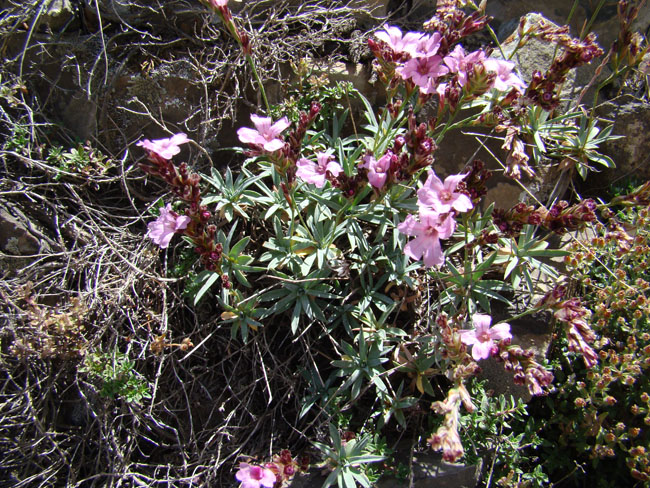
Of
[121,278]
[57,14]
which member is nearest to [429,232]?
[121,278]

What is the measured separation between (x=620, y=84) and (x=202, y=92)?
317 cm

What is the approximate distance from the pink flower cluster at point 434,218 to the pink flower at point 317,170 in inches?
23.2

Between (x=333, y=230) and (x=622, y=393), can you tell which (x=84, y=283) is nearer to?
(x=333, y=230)

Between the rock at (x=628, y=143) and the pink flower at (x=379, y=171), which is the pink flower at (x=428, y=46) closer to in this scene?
the pink flower at (x=379, y=171)

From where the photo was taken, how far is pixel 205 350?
9.59ft

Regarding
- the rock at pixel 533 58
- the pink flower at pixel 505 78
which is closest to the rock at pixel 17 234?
the pink flower at pixel 505 78

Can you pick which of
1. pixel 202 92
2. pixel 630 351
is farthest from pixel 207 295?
pixel 630 351

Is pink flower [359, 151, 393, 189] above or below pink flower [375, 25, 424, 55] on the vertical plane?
below

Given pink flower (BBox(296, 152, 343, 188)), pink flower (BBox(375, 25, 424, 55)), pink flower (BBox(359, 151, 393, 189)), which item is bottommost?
pink flower (BBox(296, 152, 343, 188))

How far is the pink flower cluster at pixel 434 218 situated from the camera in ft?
6.64

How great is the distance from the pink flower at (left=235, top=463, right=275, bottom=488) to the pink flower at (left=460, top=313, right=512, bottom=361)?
3.71 feet

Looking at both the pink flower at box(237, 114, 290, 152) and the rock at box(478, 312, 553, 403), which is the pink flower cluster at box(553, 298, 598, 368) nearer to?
the rock at box(478, 312, 553, 403)

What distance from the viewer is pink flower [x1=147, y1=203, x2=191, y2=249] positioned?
7.29 ft

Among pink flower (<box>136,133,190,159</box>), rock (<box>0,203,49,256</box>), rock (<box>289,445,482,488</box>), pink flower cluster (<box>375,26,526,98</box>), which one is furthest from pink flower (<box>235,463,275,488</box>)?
pink flower cluster (<box>375,26,526,98</box>)
